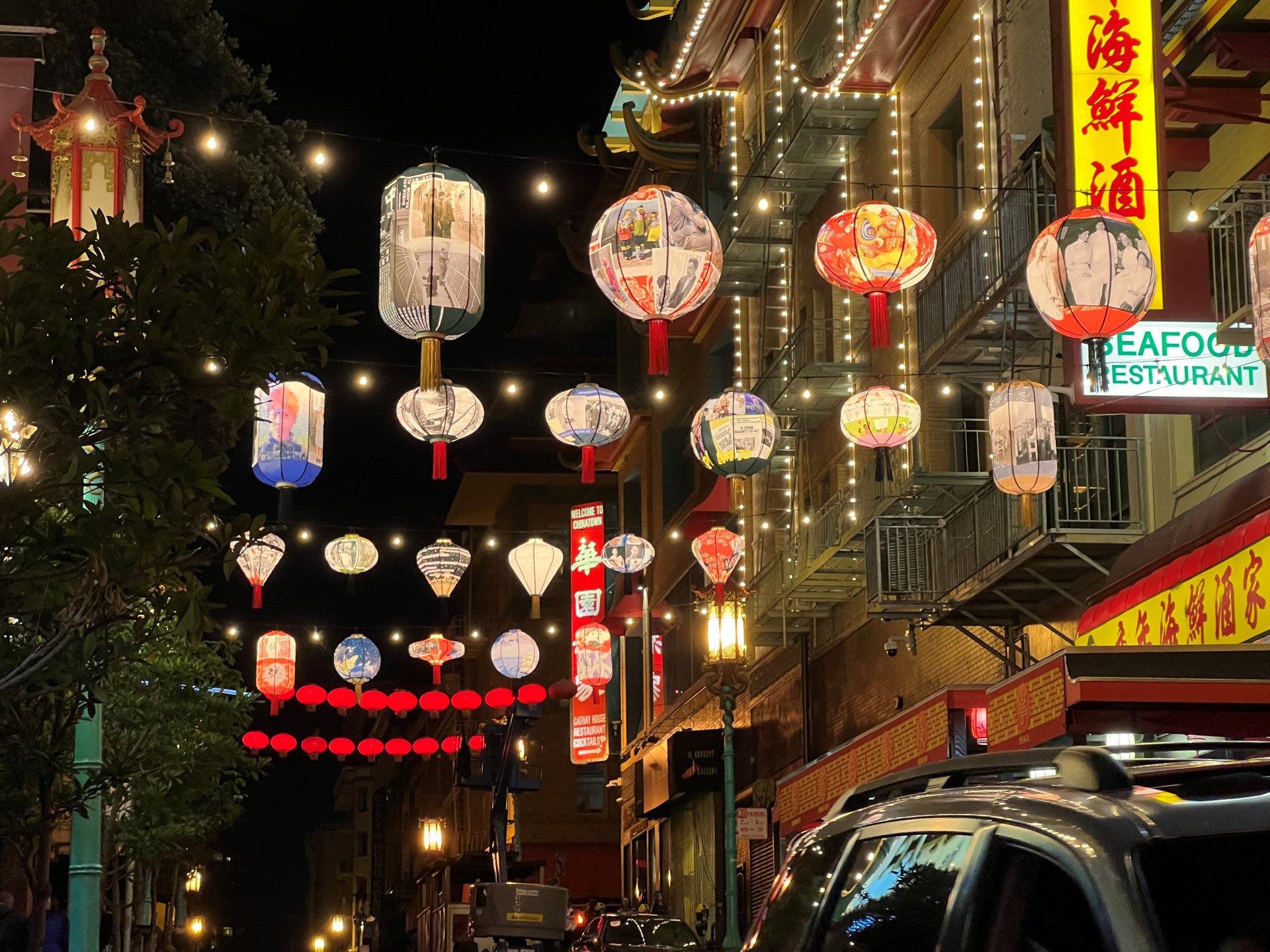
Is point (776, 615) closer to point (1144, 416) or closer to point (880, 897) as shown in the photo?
point (1144, 416)

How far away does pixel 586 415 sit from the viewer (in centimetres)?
2323

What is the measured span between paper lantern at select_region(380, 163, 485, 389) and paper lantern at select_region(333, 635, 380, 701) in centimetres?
1895

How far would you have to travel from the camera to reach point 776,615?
29828 millimetres

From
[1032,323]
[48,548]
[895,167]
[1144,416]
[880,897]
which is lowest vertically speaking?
[880,897]

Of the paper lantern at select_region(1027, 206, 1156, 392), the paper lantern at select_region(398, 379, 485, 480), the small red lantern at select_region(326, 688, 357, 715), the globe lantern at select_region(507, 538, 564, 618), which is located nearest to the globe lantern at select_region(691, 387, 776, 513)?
the paper lantern at select_region(398, 379, 485, 480)

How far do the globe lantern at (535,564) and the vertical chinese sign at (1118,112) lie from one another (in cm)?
1664

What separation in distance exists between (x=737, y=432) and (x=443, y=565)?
9.96 meters

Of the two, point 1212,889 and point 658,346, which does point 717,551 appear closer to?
point 658,346

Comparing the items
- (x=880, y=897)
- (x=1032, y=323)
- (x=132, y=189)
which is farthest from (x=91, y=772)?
(x=880, y=897)

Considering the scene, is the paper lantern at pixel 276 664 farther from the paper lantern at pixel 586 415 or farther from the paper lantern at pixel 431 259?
the paper lantern at pixel 431 259

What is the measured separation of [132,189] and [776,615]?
50.1 feet

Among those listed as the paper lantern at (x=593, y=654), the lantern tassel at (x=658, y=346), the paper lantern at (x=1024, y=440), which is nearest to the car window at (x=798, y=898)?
the paper lantern at (x=1024, y=440)

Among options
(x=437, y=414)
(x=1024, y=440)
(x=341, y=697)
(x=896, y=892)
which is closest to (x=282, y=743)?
(x=341, y=697)

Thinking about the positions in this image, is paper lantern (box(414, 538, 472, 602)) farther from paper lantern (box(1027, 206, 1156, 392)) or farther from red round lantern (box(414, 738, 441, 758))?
paper lantern (box(1027, 206, 1156, 392))
